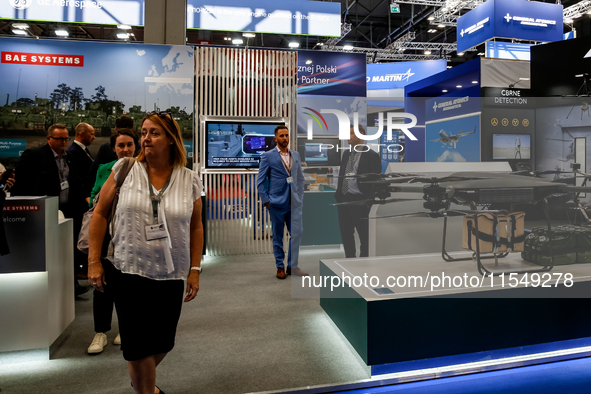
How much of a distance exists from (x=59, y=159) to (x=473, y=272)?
3404mm

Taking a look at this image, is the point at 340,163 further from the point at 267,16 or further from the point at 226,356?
the point at 267,16

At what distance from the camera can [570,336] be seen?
88.8 inches

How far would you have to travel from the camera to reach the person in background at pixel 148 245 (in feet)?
5.12

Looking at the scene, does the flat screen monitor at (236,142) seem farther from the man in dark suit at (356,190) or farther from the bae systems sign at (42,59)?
the man in dark suit at (356,190)

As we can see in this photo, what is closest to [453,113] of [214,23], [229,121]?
[229,121]

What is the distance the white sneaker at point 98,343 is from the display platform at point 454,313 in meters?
1.46

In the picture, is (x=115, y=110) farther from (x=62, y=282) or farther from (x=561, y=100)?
(x=561, y=100)

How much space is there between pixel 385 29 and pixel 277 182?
13163mm

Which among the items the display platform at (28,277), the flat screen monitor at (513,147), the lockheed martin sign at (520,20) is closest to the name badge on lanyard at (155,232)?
the display platform at (28,277)

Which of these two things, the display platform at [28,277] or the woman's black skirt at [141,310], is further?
the display platform at [28,277]

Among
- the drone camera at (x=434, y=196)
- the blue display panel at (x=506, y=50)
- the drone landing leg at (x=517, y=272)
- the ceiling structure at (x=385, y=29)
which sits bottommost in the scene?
the drone landing leg at (x=517, y=272)

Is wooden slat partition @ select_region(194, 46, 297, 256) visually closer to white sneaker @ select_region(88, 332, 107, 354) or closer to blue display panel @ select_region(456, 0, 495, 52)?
white sneaker @ select_region(88, 332, 107, 354)

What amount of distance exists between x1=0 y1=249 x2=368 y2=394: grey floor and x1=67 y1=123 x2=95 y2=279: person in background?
0.47 meters

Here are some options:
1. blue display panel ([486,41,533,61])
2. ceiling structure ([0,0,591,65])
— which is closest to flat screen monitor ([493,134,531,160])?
blue display panel ([486,41,533,61])
